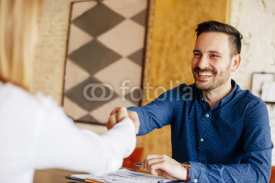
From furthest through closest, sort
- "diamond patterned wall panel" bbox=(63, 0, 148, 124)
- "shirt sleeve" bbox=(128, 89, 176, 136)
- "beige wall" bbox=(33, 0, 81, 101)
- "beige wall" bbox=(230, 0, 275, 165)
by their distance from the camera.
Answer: "beige wall" bbox=(33, 0, 81, 101)
"diamond patterned wall panel" bbox=(63, 0, 148, 124)
"beige wall" bbox=(230, 0, 275, 165)
"shirt sleeve" bbox=(128, 89, 176, 136)

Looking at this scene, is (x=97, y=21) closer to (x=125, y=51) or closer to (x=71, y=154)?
(x=125, y=51)

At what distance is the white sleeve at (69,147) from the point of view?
583 millimetres

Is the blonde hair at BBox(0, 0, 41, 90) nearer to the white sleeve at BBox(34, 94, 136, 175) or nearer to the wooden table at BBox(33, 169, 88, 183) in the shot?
the white sleeve at BBox(34, 94, 136, 175)

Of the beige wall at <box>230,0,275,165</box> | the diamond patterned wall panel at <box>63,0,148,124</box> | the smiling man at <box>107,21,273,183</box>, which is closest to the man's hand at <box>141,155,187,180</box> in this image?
the smiling man at <box>107,21,273,183</box>

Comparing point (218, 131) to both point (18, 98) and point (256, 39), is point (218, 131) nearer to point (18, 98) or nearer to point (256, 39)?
point (18, 98)

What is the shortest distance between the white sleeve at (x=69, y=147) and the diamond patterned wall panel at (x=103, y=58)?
2967 mm

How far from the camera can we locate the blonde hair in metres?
0.60

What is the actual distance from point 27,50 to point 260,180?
1101 millimetres

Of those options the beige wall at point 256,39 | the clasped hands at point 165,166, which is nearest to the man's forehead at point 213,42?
the clasped hands at point 165,166

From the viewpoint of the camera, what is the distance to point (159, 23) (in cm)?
352

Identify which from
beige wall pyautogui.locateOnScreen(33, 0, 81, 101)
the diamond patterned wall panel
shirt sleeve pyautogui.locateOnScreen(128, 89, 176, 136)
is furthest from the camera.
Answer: beige wall pyautogui.locateOnScreen(33, 0, 81, 101)

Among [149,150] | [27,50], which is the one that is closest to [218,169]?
[27,50]

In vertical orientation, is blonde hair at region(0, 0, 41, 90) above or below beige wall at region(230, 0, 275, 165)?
below

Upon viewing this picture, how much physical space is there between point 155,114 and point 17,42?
1.17 meters
